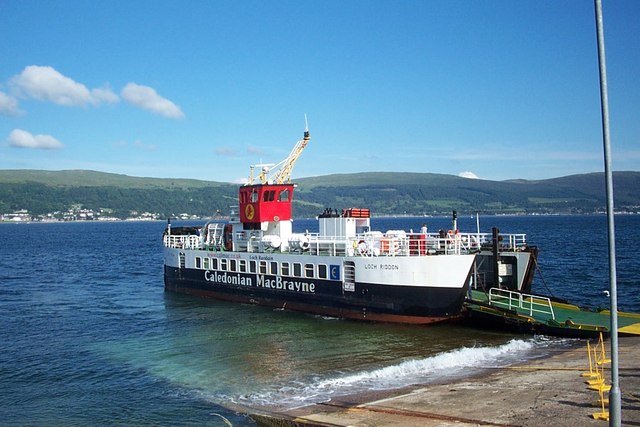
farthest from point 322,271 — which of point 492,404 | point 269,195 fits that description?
point 492,404

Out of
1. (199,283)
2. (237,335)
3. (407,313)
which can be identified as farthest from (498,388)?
(199,283)

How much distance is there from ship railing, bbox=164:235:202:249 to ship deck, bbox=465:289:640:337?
76.4ft

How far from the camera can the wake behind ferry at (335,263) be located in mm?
32281

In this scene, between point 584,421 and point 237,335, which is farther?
point 237,335

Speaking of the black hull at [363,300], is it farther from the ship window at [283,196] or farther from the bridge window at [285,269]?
the ship window at [283,196]

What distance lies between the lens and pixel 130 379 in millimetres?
25047

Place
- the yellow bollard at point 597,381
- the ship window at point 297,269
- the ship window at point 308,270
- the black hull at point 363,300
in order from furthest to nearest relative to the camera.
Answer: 1. the ship window at point 297,269
2. the ship window at point 308,270
3. the black hull at point 363,300
4. the yellow bollard at point 597,381

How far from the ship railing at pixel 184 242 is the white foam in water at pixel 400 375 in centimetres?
2673

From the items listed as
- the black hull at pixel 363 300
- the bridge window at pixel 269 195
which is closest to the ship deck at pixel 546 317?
the black hull at pixel 363 300

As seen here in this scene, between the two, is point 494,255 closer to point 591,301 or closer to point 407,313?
point 407,313

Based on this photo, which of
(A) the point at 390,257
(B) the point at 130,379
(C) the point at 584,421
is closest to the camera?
(C) the point at 584,421

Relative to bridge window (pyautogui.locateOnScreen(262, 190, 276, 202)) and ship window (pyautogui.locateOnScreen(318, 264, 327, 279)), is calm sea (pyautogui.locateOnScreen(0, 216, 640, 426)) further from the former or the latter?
bridge window (pyautogui.locateOnScreen(262, 190, 276, 202))

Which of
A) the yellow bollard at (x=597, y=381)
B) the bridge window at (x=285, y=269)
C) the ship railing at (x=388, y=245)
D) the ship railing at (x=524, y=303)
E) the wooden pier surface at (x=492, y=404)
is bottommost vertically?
the wooden pier surface at (x=492, y=404)

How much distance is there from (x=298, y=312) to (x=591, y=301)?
2100 centimetres
